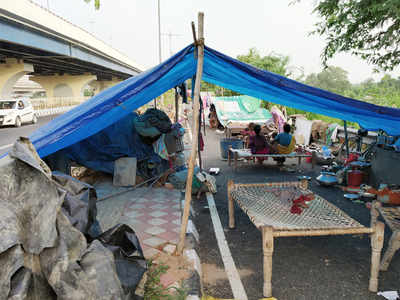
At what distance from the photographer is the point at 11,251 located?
1.57m

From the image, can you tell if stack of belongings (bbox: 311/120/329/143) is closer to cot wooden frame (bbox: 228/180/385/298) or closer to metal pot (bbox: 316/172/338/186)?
metal pot (bbox: 316/172/338/186)

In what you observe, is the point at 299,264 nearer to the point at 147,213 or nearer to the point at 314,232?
the point at 314,232

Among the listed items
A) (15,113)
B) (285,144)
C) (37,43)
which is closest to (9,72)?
(15,113)

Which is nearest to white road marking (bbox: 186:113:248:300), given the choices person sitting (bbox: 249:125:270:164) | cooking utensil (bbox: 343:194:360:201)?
cooking utensil (bbox: 343:194:360:201)

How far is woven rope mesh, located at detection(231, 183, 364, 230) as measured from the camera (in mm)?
2961

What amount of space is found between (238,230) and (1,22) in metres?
12.3

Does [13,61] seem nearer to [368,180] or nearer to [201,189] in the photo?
[201,189]

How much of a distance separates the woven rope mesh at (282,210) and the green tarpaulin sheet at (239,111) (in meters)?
9.72

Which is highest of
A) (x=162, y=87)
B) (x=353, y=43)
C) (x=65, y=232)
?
(x=353, y=43)

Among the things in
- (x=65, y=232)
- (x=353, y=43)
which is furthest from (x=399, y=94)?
(x=65, y=232)

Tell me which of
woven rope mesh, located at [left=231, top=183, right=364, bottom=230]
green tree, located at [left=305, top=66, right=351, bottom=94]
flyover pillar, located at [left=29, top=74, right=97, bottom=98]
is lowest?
woven rope mesh, located at [left=231, top=183, right=364, bottom=230]

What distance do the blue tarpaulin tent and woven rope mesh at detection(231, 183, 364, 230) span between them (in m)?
1.26

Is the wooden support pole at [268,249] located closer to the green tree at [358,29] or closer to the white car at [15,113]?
the green tree at [358,29]

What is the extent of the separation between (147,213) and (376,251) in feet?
10.1
